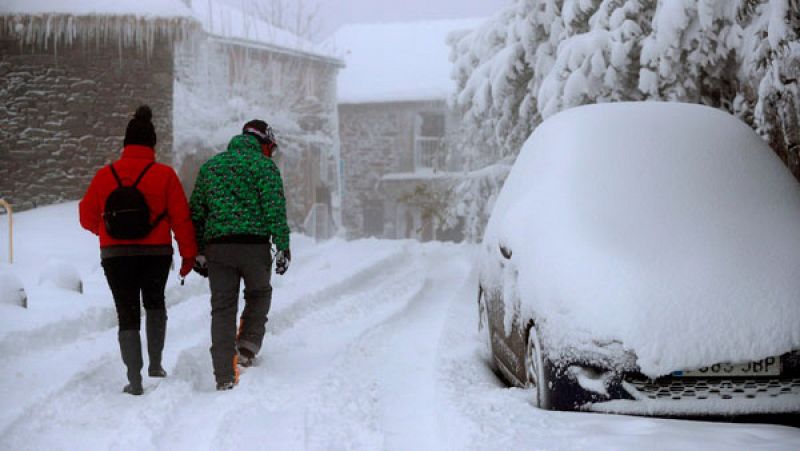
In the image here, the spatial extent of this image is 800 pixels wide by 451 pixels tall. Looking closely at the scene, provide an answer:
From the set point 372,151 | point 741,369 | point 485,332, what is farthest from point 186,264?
point 372,151

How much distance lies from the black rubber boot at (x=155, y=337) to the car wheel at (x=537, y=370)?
7.92ft

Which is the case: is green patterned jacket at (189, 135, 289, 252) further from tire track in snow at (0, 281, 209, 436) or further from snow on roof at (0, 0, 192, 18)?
snow on roof at (0, 0, 192, 18)

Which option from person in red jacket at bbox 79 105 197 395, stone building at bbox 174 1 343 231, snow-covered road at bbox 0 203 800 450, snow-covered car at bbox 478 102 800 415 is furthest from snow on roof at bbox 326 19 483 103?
person in red jacket at bbox 79 105 197 395

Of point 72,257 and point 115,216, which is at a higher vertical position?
point 115,216

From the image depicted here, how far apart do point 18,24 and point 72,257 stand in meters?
5.96

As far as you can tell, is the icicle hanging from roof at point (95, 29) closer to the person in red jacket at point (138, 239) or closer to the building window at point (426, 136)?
the person in red jacket at point (138, 239)

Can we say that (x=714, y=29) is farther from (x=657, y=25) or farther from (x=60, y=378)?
(x=60, y=378)

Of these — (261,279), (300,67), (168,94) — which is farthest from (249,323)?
(300,67)

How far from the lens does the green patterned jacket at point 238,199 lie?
19.9ft

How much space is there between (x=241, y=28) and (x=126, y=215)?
62.8 ft

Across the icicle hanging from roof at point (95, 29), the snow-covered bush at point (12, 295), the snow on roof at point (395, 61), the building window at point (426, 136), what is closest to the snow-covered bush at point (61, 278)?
the snow-covered bush at point (12, 295)

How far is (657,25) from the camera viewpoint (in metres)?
8.73

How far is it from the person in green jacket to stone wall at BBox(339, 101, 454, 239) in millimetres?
26926

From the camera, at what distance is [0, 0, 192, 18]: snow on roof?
55.6 feet
